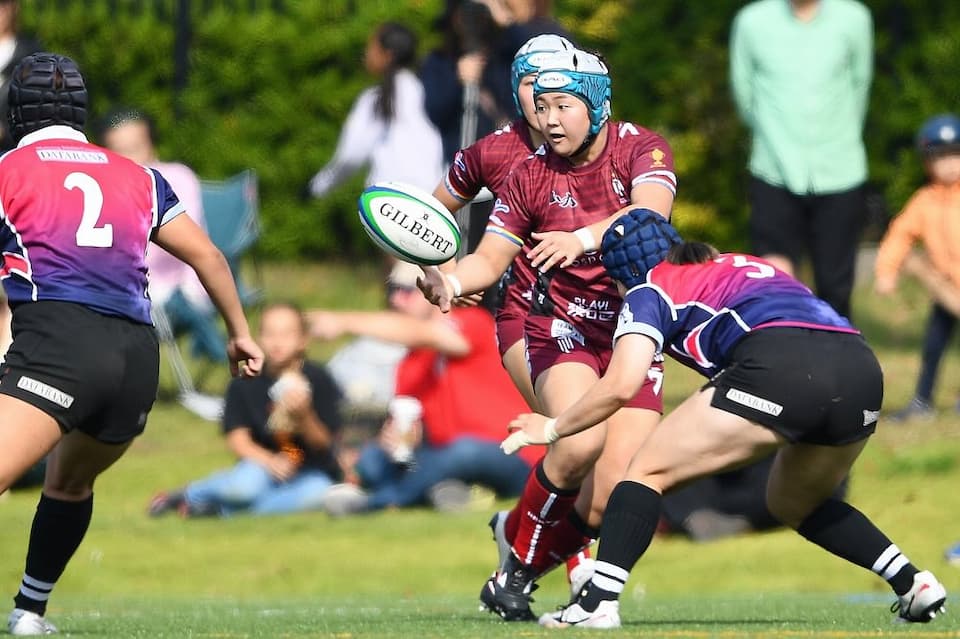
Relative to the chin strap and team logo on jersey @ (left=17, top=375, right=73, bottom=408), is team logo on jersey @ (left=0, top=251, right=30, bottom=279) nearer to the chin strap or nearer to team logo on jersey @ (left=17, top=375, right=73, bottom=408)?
team logo on jersey @ (left=17, top=375, right=73, bottom=408)

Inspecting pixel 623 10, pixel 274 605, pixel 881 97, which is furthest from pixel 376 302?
pixel 274 605

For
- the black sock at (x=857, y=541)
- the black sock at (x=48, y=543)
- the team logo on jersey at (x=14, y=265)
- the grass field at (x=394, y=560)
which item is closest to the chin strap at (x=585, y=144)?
the black sock at (x=857, y=541)

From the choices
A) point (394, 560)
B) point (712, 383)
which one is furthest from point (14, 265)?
point (394, 560)

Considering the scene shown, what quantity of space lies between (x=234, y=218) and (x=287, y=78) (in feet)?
10.3

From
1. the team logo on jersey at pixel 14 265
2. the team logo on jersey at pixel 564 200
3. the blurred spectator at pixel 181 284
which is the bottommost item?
the blurred spectator at pixel 181 284

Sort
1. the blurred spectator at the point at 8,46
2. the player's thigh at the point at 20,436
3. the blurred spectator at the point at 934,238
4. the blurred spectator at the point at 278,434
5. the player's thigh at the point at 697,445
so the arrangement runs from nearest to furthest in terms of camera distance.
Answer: the player's thigh at the point at 20,436, the player's thigh at the point at 697,445, the blurred spectator at the point at 278,434, the blurred spectator at the point at 8,46, the blurred spectator at the point at 934,238

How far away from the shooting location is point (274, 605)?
887cm

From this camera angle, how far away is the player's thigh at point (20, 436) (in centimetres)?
590

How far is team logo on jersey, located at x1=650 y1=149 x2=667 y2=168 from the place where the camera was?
6.96m

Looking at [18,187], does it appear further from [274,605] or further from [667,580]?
[667,580]

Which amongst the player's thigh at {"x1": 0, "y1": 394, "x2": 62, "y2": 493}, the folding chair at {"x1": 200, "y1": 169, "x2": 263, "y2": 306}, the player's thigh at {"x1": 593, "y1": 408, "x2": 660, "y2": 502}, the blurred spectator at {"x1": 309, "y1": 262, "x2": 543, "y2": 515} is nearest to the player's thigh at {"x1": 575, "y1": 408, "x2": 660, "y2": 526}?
the player's thigh at {"x1": 593, "y1": 408, "x2": 660, "y2": 502}

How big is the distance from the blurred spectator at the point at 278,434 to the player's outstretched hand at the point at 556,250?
4.73 metres

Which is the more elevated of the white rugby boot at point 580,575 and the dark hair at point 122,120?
the white rugby boot at point 580,575

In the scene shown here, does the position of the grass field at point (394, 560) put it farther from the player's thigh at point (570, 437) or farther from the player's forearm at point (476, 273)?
the player's forearm at point (476, 273)
